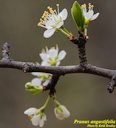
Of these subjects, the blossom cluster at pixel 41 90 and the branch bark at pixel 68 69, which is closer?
the branch bark at pixel 68 69

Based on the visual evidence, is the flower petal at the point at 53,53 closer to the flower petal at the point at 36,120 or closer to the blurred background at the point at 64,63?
the flower petal at the point at 36,120

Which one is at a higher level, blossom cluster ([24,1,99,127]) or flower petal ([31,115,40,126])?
blossom cluster ([24,1,99,127])

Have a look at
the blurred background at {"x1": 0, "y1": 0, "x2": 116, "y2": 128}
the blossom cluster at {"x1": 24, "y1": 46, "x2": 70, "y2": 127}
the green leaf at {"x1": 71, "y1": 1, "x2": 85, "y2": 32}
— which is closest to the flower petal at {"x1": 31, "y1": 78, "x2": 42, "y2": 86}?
the blossom cluster at {"x1": 24, "y1": 46, "x2": 70, "y2": 127}

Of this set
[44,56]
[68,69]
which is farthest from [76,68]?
[44,56]

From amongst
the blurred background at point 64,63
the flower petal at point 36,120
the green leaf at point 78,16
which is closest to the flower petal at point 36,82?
the flower petal at point 36,120

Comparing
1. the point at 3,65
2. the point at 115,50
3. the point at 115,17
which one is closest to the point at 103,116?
the point at 115,50

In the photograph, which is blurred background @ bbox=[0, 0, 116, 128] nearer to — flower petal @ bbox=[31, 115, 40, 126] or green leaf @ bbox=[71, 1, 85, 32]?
flower petal @ bbox=[31, 115, 40, 126]

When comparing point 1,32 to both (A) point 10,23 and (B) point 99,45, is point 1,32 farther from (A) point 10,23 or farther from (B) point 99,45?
(B) point 99,45

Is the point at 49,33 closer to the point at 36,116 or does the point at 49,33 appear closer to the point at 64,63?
the point at 36,116
